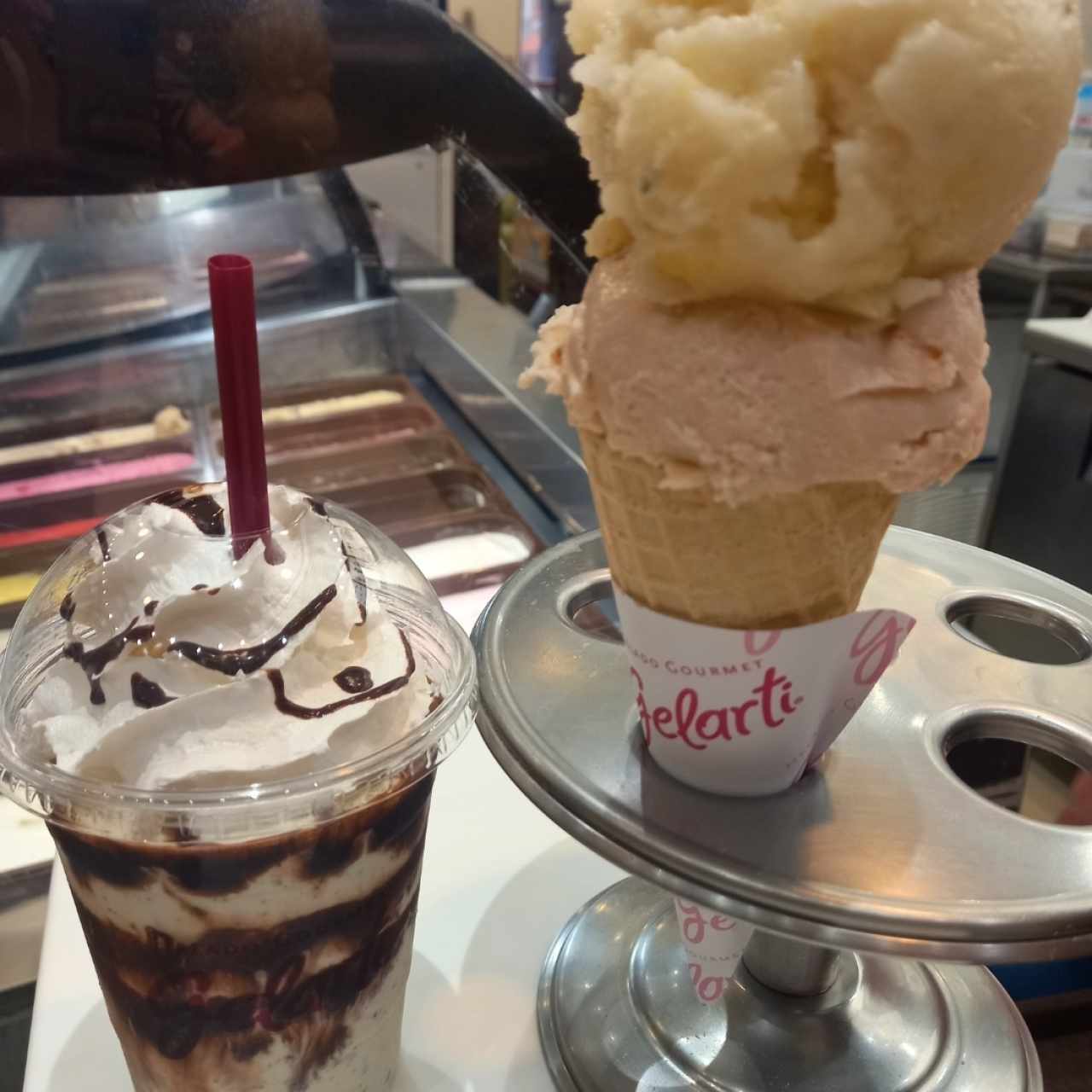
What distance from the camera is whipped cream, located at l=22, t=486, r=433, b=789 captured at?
2.26 ft

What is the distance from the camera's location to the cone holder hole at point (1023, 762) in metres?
0.84

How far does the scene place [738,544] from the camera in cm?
70

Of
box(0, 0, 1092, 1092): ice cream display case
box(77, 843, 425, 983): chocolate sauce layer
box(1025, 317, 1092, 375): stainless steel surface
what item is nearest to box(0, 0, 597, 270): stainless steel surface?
box(0, 0, 1092, 1092): ice cream display case

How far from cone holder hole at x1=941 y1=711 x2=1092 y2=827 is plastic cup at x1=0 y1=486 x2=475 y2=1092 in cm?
45

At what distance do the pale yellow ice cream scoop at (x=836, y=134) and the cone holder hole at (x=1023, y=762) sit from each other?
0.41m

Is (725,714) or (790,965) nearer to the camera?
(725,714)

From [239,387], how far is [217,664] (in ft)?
0.65

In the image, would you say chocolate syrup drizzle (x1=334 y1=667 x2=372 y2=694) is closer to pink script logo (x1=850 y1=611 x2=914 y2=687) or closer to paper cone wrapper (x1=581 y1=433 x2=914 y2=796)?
paper cone wrapper (x1=581 y1=433 x2=914 y2=796)

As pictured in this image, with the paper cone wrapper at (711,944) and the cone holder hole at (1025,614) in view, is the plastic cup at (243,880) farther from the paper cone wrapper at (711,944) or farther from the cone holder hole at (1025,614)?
the cone holder hole at (1025,614)

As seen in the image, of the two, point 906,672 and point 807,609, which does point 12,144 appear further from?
point 906,672

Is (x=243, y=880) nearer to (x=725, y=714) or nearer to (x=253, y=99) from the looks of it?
(x=725, y=714)

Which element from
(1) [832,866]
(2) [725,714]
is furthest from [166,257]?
(1) [832,866]

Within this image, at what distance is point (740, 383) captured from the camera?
2.02 feet

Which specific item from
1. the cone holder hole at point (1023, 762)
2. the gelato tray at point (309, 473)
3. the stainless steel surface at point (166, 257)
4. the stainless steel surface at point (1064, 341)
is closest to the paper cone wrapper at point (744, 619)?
the cone holder hole at point (1023, 762)
